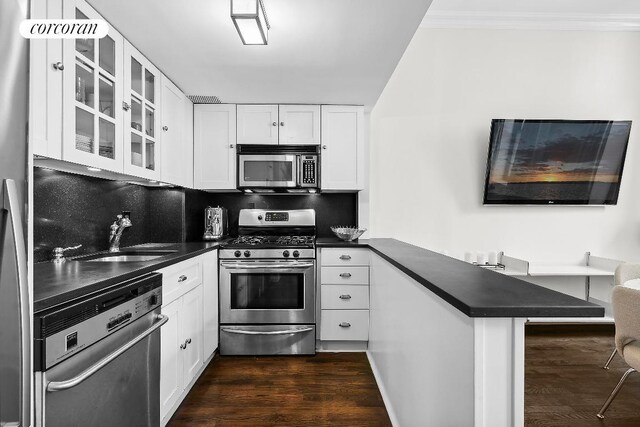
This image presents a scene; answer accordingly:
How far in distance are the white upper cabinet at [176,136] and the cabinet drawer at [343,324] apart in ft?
5.47

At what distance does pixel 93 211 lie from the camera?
8.12 feet

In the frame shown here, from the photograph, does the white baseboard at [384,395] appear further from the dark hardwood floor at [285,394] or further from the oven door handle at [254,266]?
the oven door handle at [254,266]

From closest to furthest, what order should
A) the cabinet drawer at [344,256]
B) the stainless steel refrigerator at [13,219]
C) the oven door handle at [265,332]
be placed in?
the stainless steel refrigerator at [13,219]
the oven door handle at [265,332]
the cabinet drawer at [344,256]

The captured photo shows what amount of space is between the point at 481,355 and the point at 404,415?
1034mm

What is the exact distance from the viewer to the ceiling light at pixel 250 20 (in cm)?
177

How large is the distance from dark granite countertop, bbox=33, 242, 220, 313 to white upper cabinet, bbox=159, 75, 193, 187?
1.08 meters

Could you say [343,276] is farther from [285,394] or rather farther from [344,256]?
[285,394]

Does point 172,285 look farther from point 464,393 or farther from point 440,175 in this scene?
point 440,175

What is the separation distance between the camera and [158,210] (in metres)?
3.40

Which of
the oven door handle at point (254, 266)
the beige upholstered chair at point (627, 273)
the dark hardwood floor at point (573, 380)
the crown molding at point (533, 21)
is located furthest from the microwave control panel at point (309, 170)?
the beige upholstered chair at point (627, 273)

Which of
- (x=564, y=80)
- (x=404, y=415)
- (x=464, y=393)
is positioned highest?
(x=564, y=80)

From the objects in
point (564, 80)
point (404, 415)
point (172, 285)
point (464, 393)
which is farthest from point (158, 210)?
point (564, 80)

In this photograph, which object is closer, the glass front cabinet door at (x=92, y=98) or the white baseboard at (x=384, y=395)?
the glass front cabinet door at (x=92, y=98)

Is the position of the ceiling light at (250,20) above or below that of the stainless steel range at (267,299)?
above
